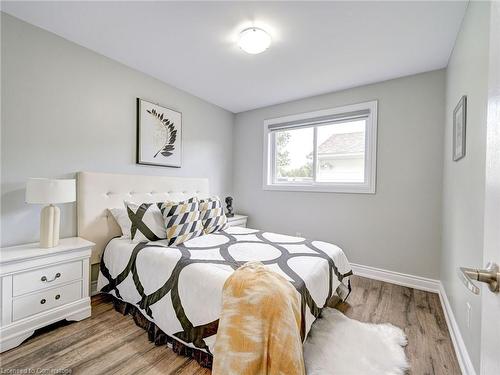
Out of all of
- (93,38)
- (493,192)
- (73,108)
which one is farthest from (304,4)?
(73,108)

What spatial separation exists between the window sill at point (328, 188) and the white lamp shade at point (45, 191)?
259cm

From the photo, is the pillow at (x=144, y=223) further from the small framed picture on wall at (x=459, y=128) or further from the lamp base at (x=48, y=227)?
the small framed picture on wall at (x=459, y=128)

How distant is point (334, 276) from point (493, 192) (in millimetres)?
1483

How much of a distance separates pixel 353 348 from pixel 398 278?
1484 mm

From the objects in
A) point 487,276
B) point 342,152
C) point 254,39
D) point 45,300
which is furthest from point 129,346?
point 342,152

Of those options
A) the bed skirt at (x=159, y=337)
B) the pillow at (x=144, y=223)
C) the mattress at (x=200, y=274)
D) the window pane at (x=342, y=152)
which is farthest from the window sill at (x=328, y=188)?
the bed skirt at (x=159, y=337)

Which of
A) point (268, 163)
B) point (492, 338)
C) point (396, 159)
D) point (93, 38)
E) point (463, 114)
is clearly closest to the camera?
point (492, 338)

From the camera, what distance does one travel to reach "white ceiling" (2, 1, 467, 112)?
167cm

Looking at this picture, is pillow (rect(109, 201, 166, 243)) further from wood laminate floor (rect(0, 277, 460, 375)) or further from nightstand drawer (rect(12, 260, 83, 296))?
wood laminate floor (rect(0, 277, 460, 375))

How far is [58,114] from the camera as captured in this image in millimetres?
2012

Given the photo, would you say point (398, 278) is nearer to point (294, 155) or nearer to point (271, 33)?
point (294, 155)

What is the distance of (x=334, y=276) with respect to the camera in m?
1.87

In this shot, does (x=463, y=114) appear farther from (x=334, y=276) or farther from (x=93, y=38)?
(x=93, y=38)

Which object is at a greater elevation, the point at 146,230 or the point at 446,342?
the point at 146,230
